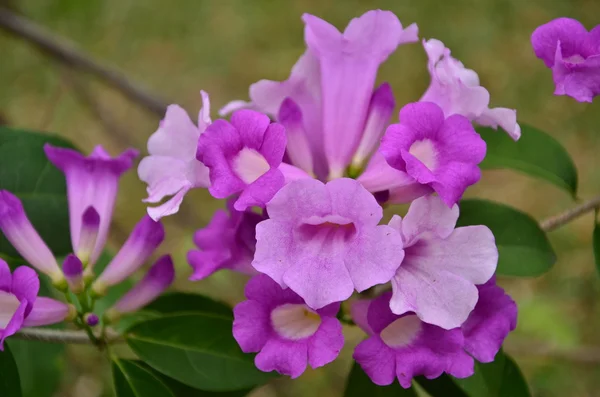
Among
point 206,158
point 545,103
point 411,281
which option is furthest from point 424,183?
point 545,103

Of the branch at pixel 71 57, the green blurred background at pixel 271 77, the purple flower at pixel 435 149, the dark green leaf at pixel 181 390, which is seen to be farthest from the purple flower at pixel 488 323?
the green blurred background at pixel 271 77

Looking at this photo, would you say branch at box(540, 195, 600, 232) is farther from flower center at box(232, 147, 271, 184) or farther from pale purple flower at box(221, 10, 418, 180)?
flower center at box(232, 147, 271, 184)

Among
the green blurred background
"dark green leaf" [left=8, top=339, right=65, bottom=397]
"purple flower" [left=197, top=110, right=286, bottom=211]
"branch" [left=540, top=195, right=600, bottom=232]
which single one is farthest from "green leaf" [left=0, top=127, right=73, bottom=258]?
the green blurred background

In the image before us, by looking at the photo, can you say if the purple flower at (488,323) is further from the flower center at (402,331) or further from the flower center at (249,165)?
the flower center at (249,165)

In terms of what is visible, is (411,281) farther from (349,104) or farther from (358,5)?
(358,5)

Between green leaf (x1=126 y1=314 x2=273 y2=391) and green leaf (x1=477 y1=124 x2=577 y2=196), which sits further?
green leaf (x1=477 y1=124 x2=577 y2=196)

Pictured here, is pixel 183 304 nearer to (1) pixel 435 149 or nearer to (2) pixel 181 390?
(2) pixel 181 390

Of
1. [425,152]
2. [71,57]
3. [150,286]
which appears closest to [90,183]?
[150,286]
